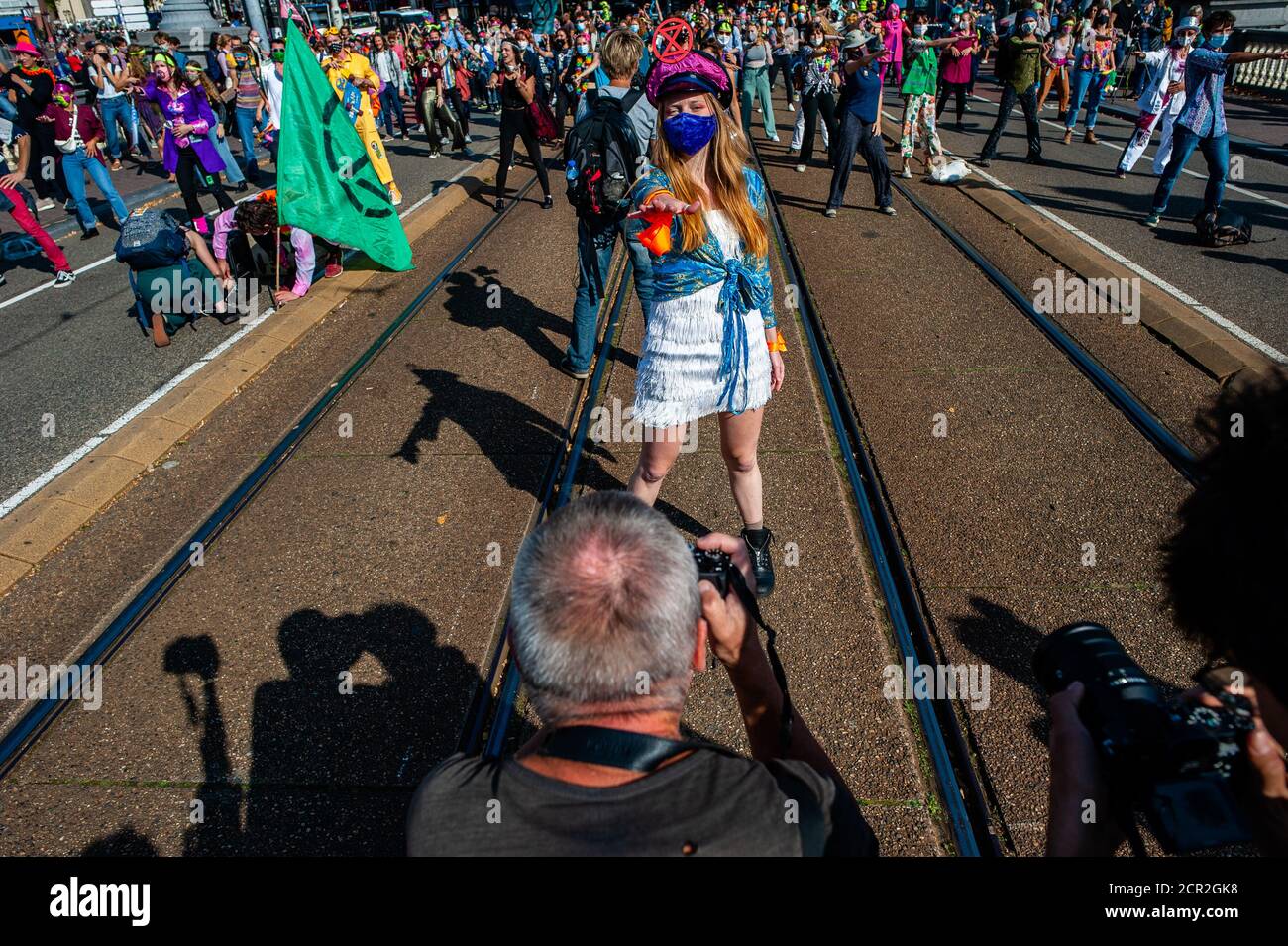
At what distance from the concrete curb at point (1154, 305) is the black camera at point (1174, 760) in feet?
9.06

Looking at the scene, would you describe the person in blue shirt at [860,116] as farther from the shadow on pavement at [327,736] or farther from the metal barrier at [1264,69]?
the metal barrier at [1264,69]

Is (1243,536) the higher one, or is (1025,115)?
(1025,115)

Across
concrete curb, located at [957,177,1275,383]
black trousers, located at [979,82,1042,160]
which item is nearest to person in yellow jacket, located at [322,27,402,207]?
concrete curb, located at [957,177,1275,383]

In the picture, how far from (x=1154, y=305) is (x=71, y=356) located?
28.9 feet

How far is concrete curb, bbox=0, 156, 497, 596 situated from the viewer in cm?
399

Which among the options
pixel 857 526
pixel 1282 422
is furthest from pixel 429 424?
pixel 1282 422

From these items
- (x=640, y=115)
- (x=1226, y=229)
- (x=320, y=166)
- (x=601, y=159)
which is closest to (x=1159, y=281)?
(x=1226, y=229)

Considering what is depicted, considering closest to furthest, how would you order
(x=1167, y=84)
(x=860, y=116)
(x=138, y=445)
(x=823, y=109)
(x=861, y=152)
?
1. (x=138, y=445)
2. (x=860, y=116)
3. (x=861, y=152)
4. (x=1167, y=84)
5. (x=823, y=109)

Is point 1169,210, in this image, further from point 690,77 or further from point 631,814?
point 631,814

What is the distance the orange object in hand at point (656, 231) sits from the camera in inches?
110

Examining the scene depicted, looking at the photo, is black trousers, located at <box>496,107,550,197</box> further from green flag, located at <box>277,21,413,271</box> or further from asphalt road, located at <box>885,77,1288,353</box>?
asphalt road, located at <box>885,77,1288,353</box>

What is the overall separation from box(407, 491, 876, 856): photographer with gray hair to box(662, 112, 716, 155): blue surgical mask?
186cm

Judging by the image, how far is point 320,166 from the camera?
6.78 m

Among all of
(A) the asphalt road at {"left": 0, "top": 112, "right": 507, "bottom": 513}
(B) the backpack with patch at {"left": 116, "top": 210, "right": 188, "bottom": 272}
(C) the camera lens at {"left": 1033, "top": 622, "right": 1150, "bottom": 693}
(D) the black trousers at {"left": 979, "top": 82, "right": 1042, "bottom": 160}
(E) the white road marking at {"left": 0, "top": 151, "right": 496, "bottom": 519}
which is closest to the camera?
(C) the camera lens at {"left": 1033, "top": 622, "right": 1150, "bottom": 693}
